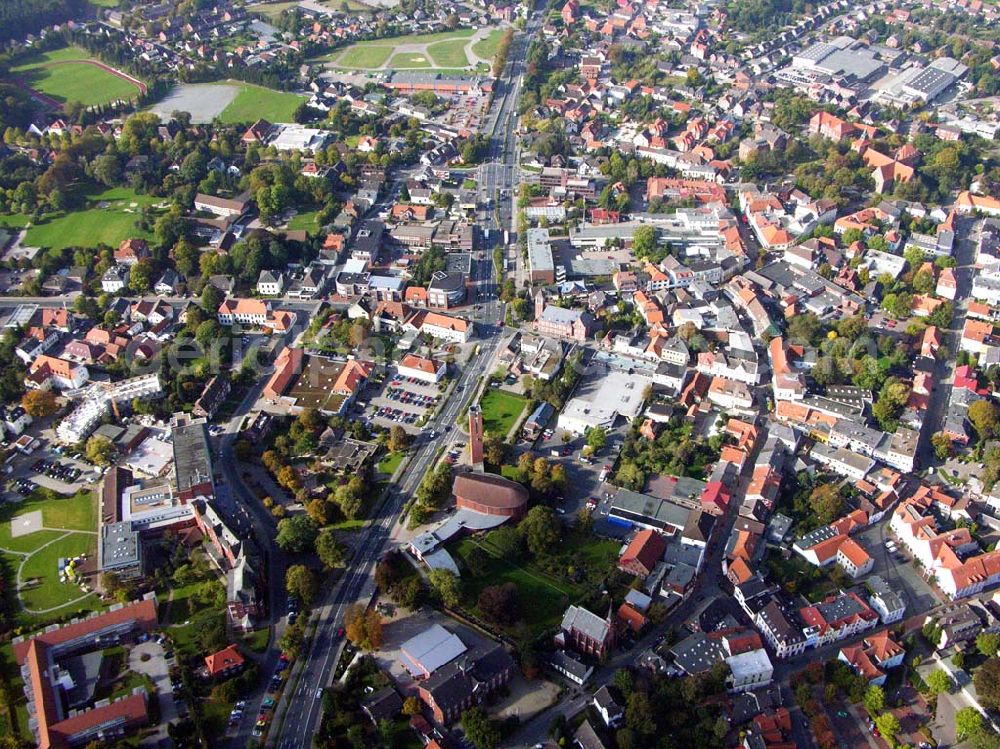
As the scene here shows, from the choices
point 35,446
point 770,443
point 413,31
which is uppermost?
point 413,31

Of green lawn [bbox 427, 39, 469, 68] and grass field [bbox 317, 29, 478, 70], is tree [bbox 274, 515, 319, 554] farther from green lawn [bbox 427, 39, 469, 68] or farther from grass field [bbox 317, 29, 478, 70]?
green lawn [bbox 427, 39, 469, 68]

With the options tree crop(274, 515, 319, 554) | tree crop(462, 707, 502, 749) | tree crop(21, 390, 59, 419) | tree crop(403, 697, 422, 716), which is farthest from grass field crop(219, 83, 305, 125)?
tree crop(462, 707, 502, 749)

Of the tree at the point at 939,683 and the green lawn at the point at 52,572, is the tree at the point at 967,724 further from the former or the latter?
the green lawn at the point at 52,572

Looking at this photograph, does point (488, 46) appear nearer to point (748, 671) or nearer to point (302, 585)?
point (302, 585)

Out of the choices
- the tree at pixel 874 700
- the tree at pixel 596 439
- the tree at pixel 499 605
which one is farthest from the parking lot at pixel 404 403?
the tree at pixel 874 700

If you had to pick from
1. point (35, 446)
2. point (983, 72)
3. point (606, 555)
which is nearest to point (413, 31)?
point (983, 72)

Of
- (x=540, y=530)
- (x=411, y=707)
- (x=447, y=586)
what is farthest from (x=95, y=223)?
Answer: (x=411, y=707)

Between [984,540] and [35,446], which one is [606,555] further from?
[35,446]
